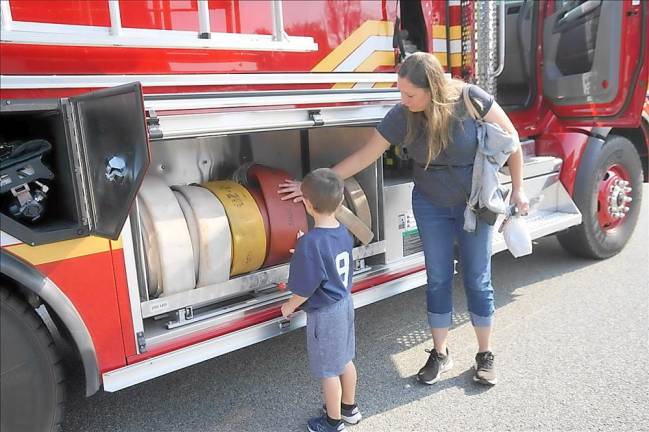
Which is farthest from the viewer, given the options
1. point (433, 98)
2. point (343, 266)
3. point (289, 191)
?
point (289, 191)

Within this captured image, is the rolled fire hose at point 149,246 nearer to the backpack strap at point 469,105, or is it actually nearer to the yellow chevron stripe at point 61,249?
the yellow chevron stripe at point 61,249

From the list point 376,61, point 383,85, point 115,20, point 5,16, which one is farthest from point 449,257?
point 5,16

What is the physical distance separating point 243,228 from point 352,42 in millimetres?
1328

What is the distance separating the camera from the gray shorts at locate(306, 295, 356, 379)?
2.37 m

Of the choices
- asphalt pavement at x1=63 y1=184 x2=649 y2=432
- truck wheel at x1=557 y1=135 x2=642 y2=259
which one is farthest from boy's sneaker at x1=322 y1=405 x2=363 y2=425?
truck wheel at x1=557 y1=135 x2=642 y2=259

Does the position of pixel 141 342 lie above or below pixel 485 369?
above

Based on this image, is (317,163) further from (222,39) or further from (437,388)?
(437,388)

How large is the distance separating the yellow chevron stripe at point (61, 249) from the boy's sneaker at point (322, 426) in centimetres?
109

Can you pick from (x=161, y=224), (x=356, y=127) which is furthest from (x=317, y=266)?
(x=356, y=127)

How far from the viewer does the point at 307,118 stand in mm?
2701

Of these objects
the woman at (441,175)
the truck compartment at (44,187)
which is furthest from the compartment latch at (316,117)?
the truck compartment at (44,187)

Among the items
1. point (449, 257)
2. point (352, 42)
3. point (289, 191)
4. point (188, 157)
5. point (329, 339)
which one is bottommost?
point (329, 339)

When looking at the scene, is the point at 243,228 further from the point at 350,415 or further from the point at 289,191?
the point at 350,415

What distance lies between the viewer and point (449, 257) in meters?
2.88
